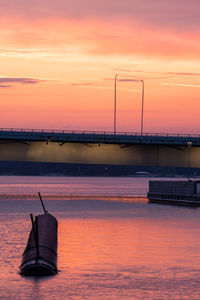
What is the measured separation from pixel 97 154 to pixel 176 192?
22.6 meters

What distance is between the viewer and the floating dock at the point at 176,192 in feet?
412

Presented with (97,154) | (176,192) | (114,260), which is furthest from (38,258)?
(176,192)

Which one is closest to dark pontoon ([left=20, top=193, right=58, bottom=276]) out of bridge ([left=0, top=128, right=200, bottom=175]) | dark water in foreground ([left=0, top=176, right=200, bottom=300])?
dark water in foreground ([left=0, top=176, right=200, bottom=300])

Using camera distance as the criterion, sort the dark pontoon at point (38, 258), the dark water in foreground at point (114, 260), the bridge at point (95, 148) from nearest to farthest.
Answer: the dark water in foreground at point (114, 260) → the dark pontoon at point (38, 258) → the bridge at point (95, 148)

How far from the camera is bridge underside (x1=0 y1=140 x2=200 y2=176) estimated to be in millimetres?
115562

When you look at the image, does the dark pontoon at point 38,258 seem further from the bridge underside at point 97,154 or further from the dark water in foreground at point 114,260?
the bridge underside at point 97,154

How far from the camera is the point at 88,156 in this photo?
118 meters

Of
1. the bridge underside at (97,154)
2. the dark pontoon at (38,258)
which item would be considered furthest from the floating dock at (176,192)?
the dark pontoon at (38,258)

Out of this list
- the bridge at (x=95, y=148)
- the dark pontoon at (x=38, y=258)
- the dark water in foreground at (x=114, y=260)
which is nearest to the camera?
the dark water in foreground at (x=114, y=260)

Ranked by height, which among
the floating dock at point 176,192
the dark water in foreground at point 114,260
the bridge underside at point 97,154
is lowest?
the dark water in foreground at point 114,260

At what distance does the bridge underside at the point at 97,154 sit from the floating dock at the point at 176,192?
6.18 metres

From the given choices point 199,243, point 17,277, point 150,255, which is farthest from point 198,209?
point 17,277

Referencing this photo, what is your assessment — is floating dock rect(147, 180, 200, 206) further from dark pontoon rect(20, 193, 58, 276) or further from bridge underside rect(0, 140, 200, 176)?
dark pontoon rect(20, 193, 58, 276)

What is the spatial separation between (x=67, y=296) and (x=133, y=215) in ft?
218
